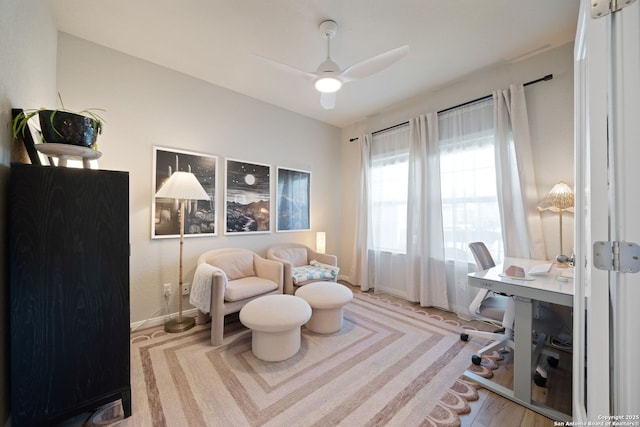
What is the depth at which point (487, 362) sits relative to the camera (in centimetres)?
194

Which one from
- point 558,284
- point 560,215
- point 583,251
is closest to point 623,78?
point 583,251

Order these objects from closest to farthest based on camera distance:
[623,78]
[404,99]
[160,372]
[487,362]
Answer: [623,78], [160,372], [487,362], [404,99]

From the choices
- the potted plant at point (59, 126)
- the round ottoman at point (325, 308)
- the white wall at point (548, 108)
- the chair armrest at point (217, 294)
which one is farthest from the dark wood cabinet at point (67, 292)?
the white wall at point (548, 108)

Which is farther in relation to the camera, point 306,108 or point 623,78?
point 306,108

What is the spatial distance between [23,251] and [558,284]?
9.83ft

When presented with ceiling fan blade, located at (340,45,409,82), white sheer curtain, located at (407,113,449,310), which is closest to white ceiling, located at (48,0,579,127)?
ceiling fan blade, located at (340,45,409,82)

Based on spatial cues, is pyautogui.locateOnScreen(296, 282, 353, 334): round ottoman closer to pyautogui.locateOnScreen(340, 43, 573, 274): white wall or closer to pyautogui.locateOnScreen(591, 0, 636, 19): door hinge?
pyautogui.locateOnScreen(340, 43, 573, 274): white wall

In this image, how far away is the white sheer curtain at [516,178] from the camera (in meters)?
2.39

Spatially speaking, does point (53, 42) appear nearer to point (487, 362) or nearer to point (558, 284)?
point (558, 284)

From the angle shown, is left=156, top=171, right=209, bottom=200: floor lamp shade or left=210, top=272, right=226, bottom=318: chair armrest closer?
left=210, top=272, right=226, bottom=318: chair armrest

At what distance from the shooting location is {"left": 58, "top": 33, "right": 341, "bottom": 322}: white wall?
2.30 metres

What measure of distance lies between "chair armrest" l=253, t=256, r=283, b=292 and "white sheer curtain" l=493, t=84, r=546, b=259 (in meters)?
2.45

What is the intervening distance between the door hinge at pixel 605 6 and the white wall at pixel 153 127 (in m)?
3.14

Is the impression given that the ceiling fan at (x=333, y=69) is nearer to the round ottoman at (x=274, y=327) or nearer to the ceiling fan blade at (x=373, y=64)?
the ceiling fan blade at (x=373, y=64)
